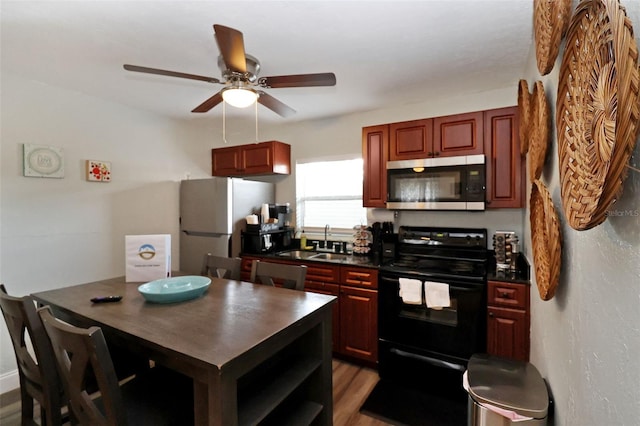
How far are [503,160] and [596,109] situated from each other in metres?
1.97

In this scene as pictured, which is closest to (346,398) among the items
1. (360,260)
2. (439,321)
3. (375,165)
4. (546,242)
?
(439,321)

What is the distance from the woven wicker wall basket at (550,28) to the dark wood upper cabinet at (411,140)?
1.35 m

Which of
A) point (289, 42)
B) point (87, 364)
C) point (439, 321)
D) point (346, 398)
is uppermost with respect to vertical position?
point (289, 42)

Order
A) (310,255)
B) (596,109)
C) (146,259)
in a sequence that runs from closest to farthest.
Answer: (596,109)
(146,259)
(310,255)

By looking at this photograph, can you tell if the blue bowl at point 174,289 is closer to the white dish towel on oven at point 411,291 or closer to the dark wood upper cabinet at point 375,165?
the white dish towel on oven at point 411,291

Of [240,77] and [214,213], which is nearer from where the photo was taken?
[240,77]

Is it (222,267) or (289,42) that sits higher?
(289,42)

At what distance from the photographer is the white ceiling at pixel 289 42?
163cm

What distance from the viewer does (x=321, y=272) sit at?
283 cm

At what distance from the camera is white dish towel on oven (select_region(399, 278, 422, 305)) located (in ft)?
7.58

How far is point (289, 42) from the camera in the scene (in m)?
1.95

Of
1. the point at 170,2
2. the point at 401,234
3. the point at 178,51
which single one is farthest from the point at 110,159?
the point at 401,234

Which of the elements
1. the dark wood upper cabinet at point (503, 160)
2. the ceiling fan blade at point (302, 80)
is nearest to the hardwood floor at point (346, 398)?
the dark wood upper cabinet at point (503, 160)

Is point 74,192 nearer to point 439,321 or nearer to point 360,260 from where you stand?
point 360,260
